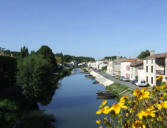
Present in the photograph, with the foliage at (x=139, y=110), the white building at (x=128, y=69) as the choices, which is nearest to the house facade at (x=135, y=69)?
the white building at (x=128, y=69)

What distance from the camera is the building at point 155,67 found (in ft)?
116

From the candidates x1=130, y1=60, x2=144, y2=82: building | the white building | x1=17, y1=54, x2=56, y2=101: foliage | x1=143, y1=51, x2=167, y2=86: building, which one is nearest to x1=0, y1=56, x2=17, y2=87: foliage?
x1=17, y1=54, x2=56, y2=101: foliage

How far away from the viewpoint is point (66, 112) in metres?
27.9

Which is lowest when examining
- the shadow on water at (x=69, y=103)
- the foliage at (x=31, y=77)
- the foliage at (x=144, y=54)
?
the shadow on water at (x=69, y=103)

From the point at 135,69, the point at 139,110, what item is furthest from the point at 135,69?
the point at 139,110

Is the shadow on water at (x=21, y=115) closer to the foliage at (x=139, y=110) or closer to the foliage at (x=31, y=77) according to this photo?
the foliage at (x=31, y=77)

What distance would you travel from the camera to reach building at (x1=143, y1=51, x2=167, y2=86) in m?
35.3

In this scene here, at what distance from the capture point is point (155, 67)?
38875 mm

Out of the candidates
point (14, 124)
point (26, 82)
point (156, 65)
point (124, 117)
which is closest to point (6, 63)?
point (26, 82)

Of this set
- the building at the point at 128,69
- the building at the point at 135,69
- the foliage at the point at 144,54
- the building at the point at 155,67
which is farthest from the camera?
the foliage at the point at 144,54

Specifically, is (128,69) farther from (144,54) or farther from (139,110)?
(139,110)

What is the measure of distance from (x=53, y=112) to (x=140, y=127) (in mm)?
27082

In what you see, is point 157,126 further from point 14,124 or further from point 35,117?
point 35,117

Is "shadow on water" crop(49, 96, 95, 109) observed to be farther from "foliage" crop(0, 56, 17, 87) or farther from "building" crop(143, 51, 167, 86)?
"building" crop(143, 51, 167, 86)
